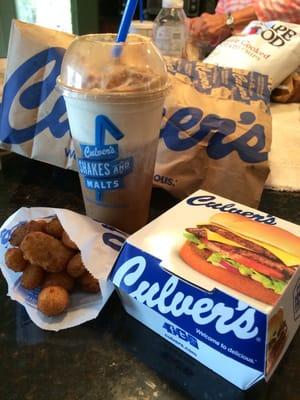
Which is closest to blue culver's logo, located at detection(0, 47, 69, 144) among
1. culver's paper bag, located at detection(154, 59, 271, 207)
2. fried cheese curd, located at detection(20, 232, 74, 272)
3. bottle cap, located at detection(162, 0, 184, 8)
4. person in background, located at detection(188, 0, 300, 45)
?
culver's paper bag, located at detection(154, 59, 271, 207)

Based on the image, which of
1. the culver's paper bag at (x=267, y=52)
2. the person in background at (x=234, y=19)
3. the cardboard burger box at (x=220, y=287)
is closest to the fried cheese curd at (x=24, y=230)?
the cardboard burger box at (x=220, y=287)

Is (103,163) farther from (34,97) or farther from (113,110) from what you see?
(34,97)

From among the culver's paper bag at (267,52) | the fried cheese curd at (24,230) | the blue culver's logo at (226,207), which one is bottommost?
the fried cheese curd at (24,230)

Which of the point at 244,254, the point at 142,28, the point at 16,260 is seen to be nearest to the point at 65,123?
the point at 16,260

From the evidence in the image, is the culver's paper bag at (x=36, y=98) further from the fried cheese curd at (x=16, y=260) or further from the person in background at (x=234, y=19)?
the person in background at (x=234, y=19)

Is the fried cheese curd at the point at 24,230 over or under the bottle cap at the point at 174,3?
under

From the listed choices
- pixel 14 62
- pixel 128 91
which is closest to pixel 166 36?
pixel 14 62

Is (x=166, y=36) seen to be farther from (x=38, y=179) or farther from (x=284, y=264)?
(x=284, y=264)

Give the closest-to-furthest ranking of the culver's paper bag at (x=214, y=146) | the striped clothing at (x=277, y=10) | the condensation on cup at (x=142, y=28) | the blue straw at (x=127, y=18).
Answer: the blue straw at (x=127, y=18) → the culver's paper bag at (x=214, y=146) → the condensation on cup at (x=142, y=28) → the striped clothing at (x=277, y=10)

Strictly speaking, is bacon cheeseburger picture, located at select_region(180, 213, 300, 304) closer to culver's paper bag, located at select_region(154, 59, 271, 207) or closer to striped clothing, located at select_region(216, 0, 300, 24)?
culver's paper bag, located at select_region(154, 59, 271, 207)
